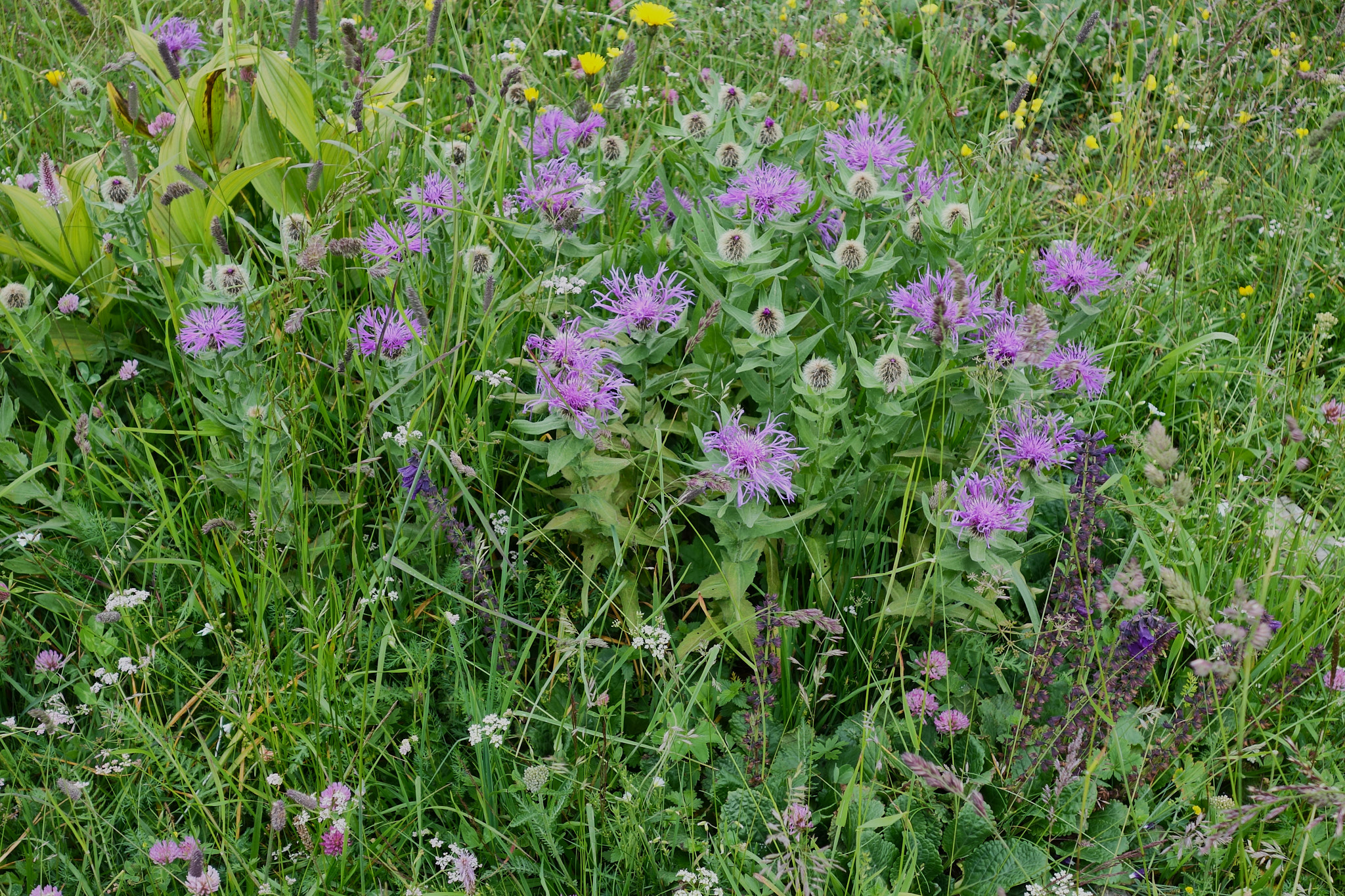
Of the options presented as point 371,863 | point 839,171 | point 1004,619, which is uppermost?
point 839,171

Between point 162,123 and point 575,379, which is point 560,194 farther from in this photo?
point 162,123

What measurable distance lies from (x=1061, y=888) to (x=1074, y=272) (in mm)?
1212

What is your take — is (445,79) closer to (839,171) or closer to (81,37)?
(81,37)

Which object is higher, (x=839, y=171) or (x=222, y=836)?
(x=839, y=171)

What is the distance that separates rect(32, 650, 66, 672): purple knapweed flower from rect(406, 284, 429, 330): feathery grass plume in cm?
82

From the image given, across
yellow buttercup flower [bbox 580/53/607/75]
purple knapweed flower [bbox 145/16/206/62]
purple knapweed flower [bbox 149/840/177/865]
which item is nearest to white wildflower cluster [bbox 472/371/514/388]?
purple knapweed flower [bbox 149/840/177/865]

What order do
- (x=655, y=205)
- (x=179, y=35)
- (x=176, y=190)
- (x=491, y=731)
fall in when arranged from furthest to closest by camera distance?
(x=179, y=35), (x=655, y=205), (x=176, y=190), (x=491, y=731)

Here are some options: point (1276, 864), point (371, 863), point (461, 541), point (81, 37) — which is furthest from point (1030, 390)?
point (81, 37)

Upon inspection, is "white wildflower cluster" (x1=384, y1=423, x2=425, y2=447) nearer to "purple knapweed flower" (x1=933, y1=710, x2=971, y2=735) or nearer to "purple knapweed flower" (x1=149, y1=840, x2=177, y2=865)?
"purple knapweed flower" (x1=149, y1=840, x2=177, y2=865)

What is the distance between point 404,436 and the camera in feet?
5.92

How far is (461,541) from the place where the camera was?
1806 mm

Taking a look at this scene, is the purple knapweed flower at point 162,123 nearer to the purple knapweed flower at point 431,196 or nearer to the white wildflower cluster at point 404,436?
the purple knapweed flower at point 431,196

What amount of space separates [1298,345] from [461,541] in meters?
2.41

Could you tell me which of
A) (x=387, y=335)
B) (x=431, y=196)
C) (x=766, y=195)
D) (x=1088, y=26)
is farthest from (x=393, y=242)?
(x=1088, y=26)
